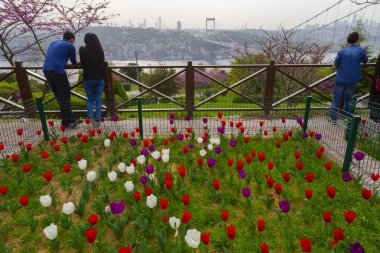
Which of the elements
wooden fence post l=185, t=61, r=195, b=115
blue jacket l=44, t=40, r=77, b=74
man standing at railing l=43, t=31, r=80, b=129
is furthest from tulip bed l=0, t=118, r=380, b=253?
wooden fence post l=185, t=61, r=195, b=115

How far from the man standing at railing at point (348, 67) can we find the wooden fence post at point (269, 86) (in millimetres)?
1419

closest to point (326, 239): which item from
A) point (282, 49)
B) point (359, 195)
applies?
point (359, 195)

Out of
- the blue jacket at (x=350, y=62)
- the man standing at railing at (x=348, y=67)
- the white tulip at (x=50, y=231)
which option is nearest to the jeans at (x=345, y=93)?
the man standing at railing at (x=348, y=67)

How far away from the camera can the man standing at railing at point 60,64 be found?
19.4 feet

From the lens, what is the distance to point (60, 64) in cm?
595

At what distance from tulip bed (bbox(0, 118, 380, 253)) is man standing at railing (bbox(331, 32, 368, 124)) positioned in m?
2.31

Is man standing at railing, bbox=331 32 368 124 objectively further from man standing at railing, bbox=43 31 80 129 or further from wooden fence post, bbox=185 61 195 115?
man standing at railing, bbox=43 31 80 129

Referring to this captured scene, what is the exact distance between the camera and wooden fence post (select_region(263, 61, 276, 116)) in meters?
7.12

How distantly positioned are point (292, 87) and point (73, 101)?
34.1 feet

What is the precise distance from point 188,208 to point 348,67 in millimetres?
4850

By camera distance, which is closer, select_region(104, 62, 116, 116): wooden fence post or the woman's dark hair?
the woman's dark hair

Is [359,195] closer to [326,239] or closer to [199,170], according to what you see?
[326,239]

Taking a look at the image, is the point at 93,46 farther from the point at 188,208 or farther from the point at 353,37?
the point at 353,37

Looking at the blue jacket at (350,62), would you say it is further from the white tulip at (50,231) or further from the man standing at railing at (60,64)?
the white tulip at (50,231)
